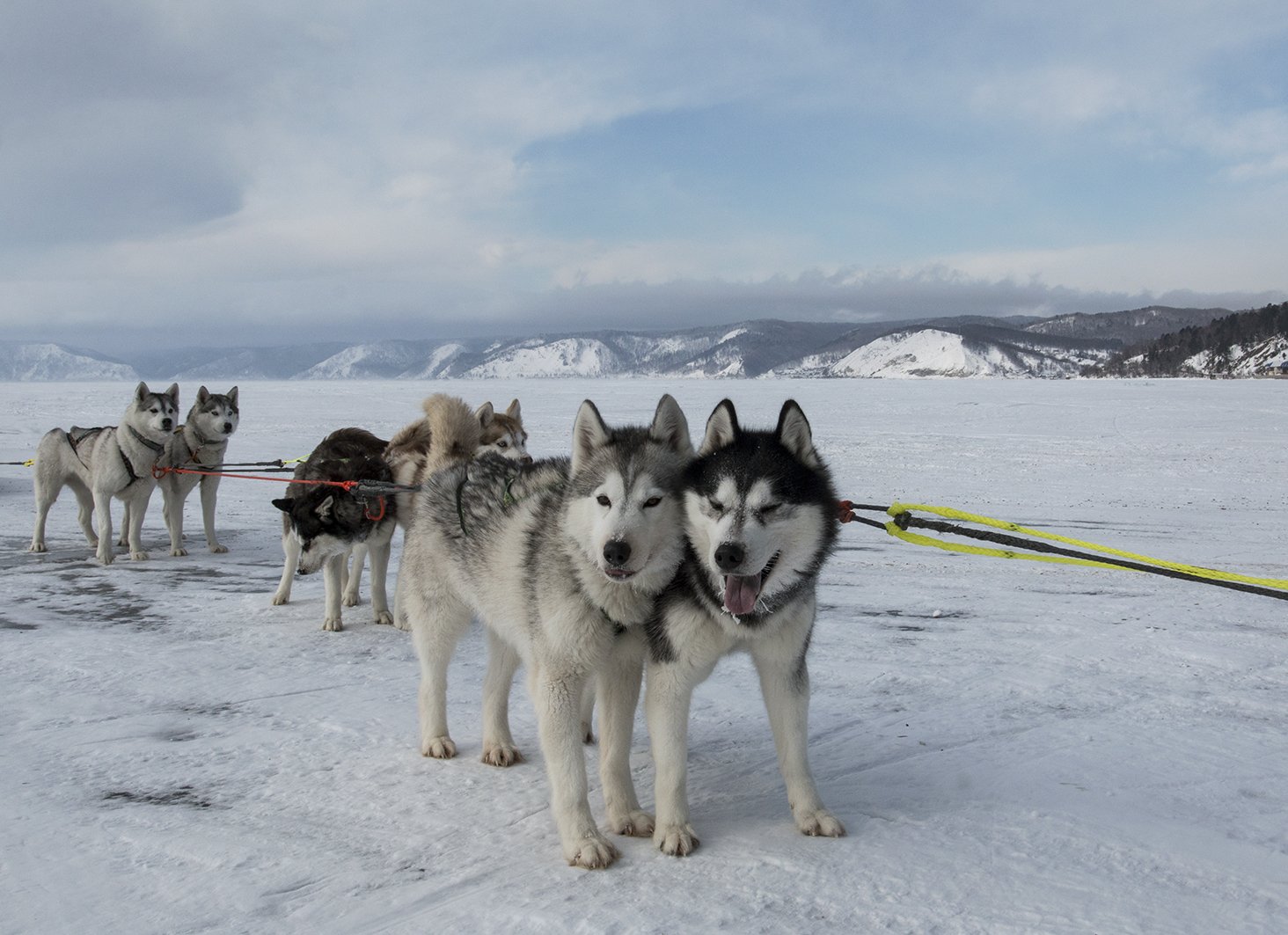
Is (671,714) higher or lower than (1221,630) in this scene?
higher

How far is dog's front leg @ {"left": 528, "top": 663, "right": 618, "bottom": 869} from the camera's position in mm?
3182

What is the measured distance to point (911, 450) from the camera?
19234mm

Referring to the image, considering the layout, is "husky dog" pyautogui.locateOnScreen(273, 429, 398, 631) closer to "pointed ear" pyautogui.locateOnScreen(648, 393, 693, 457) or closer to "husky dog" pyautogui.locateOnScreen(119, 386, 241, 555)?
"husky dog" pyautogui.locateOnScreen(119, 386, 241, 555)

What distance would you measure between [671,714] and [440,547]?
164cm

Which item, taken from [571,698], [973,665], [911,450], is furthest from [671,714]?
[911,450]

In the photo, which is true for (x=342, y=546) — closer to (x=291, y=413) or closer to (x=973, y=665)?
(x=973, y=665)

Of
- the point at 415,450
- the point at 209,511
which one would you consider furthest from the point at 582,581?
the point at 209,511

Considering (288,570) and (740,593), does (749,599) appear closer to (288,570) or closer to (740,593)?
(740,593)

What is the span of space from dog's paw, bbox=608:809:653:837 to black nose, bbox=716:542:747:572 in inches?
44.2

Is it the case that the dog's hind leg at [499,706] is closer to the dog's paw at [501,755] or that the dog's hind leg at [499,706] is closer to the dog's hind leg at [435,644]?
the dog's paw at [501,755]

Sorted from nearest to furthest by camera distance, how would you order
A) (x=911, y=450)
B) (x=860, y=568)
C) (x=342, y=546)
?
1. (x=342, y=546)
2. (x=860, y=568)
3. (x=911, y=450)

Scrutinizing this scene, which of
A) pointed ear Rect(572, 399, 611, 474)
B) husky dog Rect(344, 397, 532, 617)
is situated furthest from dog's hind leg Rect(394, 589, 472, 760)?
husky dog Rect(344, 397, 532, 617)

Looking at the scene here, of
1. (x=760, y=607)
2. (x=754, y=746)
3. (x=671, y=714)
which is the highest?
(x=760, y=607)

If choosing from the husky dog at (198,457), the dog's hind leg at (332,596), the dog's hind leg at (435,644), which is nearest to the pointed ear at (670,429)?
the dog's hind leg at (435,644)
